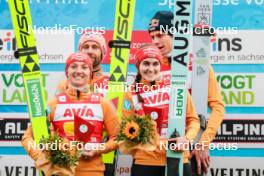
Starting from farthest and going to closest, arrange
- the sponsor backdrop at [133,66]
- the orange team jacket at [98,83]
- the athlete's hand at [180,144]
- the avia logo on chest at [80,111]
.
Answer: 1. the sponsor backdrop at [133,66]
2. the orange team jacket at [98,83]
3. the avia logo on chest at [80,111]
4. the athlete's hand at [180,144]

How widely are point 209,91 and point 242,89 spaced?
32cm

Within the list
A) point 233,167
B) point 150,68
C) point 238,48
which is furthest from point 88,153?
point 238,48

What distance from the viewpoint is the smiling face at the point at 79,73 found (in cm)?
433

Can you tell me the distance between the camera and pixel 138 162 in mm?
4332

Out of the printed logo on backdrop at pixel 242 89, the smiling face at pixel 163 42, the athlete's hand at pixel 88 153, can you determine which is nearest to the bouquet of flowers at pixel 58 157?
the athlete's hand at pixel 88 153

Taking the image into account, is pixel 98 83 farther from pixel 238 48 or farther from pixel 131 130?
pixel 238 48

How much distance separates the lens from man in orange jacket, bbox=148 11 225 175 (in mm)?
4660

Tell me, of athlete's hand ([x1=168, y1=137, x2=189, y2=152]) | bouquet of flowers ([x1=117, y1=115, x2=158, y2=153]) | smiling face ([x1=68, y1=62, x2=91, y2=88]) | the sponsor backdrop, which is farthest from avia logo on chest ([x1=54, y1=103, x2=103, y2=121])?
the sponsor backdrop

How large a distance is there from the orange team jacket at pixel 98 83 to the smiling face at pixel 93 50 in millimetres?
93

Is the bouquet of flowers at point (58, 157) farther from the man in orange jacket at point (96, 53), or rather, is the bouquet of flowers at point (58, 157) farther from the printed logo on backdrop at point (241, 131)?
the printed logo on backdrop at point (241, 131)

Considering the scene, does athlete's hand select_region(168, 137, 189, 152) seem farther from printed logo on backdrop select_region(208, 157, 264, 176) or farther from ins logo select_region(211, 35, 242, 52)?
ins logo select_region(211, 35, 242, 52)

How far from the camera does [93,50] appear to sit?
4.84m

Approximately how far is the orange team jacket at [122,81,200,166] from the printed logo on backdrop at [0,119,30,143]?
1.13 metres

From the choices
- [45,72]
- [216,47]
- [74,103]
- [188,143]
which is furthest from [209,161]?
[45,72]
